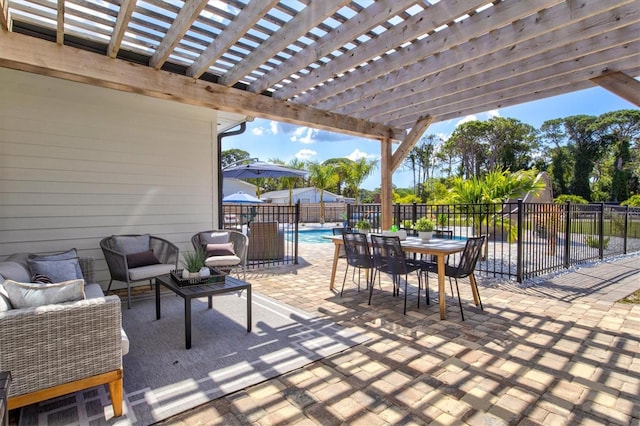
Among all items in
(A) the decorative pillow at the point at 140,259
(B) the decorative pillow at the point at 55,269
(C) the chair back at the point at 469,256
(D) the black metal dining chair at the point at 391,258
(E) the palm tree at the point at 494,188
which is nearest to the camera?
(B) the decorative pillow at the point at 55,269

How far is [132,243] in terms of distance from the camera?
485 cm

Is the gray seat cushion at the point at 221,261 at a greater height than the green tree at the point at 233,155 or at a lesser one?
lesser

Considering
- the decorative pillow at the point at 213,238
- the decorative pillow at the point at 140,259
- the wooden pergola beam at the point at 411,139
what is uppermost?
the wooden pergola beam at the point at 411,139

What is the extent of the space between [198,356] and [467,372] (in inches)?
82.3

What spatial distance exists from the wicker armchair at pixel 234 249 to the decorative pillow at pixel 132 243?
0.66 metres

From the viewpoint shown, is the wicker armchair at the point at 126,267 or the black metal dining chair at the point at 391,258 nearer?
the black metal dining chair at the point at 391,258

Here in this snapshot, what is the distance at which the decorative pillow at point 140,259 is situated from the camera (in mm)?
4379

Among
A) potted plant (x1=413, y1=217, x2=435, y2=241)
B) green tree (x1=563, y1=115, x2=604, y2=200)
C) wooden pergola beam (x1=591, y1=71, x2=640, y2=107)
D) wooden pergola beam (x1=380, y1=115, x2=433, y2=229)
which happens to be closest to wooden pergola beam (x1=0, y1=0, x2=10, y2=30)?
potted plant (x1=413, y1=217, x2=435, y2=241)

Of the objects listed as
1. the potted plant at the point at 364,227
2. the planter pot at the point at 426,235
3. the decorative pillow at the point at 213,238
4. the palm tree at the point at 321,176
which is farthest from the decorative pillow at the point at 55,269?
the palm tree at the point at 321,176

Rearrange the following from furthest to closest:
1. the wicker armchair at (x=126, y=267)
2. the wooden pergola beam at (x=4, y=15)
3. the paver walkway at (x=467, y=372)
→ 1. the wicker armchair at (x=126, y=267)
2. the wooden pergola beam at (x=4, y=15)
3. the paver walkway at (x=467, y=372)

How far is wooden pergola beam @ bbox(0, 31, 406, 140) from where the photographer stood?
9.93 feet

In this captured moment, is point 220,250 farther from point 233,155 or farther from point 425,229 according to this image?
point 233,155

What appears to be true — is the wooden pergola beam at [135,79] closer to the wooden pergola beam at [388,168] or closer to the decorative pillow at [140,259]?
the wooden pergola beam at [388,168]

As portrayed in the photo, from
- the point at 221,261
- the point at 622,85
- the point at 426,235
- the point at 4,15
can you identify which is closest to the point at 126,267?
the point at 221,261
